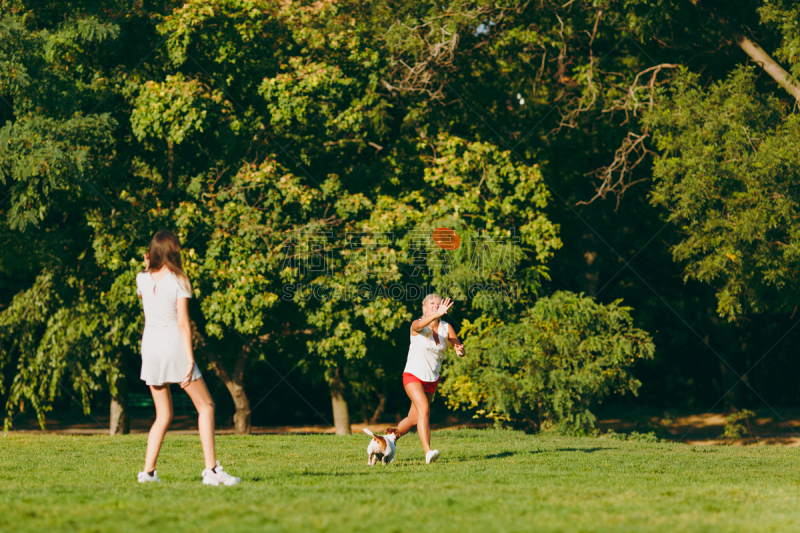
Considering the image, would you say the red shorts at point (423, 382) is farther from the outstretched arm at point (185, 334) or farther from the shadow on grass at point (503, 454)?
the outstretched arm at point (185, 334)

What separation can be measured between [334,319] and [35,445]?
5.66m

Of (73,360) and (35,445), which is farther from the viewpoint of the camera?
(73,360)

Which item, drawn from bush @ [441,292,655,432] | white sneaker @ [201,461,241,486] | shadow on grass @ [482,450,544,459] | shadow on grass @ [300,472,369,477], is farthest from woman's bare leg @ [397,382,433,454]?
bush @ [441,292,655,432]

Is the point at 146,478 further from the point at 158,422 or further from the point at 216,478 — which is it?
the point at 216,478

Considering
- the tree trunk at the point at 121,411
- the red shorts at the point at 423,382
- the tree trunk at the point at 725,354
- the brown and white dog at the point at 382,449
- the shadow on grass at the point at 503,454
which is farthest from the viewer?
the tree trunk at the point at 725,354

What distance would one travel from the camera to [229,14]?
48.0 ft

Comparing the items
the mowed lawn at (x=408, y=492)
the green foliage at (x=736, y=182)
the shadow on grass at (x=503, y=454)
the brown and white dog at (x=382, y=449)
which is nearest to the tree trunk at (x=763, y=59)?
the green foliage at (x=736, y=182)

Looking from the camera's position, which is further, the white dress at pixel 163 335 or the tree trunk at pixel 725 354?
the tree trunk at pixel 725 354

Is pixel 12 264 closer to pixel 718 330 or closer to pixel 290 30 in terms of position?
pixel 290 30

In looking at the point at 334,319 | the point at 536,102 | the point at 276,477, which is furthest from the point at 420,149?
the point at 276,477

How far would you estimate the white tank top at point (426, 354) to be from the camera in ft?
25.4

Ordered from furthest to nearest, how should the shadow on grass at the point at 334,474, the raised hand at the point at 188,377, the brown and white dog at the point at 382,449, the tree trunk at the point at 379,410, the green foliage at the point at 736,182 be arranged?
the tree trunk at the point at 379,410, the green foliage at the point at 736,182, the brown and white dog at the point at 382,449, the shadow on grass at the point at 334,474, the raised hand at the point at 188,377

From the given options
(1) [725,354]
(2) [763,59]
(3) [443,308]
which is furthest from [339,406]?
(3) [443,308]

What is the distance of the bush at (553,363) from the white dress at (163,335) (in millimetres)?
8045
